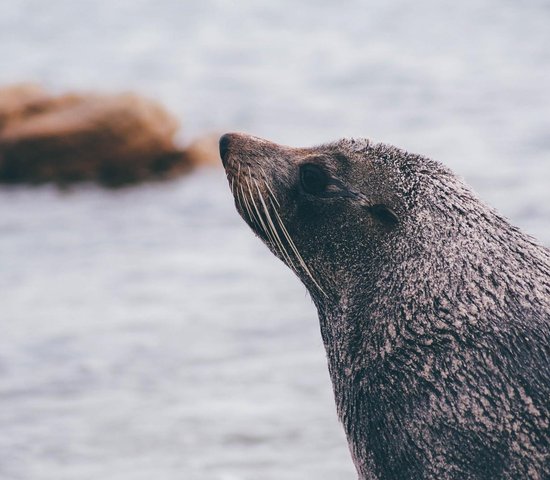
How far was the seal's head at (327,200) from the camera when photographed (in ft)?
15.3

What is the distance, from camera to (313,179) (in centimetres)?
489

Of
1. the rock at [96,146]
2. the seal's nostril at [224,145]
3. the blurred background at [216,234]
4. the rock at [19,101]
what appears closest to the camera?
the seal's nostril at [224,145]

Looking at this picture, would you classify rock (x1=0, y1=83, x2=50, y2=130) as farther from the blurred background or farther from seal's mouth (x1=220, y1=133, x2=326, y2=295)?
seal's mouth (x1=220, y1=133, x2=326, y2=295)

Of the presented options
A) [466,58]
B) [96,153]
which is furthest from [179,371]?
[466,58]

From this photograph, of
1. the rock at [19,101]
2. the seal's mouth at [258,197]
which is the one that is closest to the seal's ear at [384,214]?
the seal's mouth at [258,197]

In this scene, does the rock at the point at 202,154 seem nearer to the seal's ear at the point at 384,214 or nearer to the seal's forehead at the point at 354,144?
the seal's forehead at the point at 354,144

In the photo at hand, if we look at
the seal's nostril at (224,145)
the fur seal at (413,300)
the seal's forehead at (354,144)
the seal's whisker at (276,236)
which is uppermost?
the seal's nostril at (224,145)

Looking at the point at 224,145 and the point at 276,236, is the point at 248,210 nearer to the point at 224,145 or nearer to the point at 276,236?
the point at 276,236

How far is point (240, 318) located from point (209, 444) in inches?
97.8

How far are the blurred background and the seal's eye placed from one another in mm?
3189

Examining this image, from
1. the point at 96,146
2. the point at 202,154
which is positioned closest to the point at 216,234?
the point at 202,154

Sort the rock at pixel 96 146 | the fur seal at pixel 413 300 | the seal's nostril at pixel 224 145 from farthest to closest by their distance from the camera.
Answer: the rock at pixel 96 146 < the seal's nostril at pixel 224 145 < the fur seal at pixel 413 300

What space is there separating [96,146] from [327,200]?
13.0m

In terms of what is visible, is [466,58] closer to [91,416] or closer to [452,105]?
[452,105]
